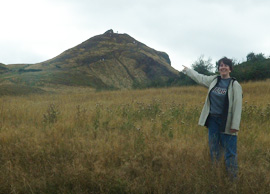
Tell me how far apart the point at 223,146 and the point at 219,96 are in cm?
77

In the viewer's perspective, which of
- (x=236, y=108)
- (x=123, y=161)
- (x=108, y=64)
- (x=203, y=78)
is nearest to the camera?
(x=236, y=108)

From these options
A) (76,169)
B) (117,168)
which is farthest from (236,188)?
(76,169)

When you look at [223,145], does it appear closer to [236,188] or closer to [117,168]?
[236,188]

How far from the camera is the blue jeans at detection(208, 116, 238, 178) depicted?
9.02ft

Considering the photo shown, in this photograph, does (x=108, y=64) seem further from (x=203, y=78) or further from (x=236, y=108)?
(x=236, y=108)

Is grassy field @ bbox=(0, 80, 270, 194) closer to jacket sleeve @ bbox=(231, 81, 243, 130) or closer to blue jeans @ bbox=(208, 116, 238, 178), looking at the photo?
blue jeans @ bbox=(208, 116, 238, 178)

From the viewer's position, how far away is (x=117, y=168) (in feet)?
10.00

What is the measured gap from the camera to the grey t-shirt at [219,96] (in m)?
2.90

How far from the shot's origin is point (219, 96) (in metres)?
2.92

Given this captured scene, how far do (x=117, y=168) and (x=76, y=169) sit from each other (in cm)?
62

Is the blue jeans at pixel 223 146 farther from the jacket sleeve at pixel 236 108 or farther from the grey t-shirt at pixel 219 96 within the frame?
the jacket sleeve at pixel 236 108

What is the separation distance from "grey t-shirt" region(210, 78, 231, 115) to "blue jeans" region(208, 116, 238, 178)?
14 cm

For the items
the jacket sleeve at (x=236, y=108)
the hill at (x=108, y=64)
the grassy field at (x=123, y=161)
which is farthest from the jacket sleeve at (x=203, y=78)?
the hill at (x=108, y=64)

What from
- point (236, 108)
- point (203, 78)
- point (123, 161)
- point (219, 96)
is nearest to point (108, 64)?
point (203, 78)
